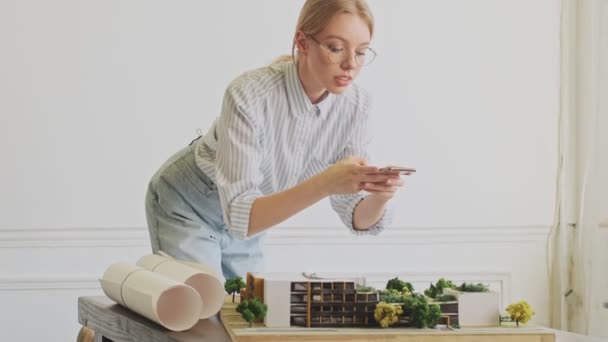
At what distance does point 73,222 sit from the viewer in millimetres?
3684

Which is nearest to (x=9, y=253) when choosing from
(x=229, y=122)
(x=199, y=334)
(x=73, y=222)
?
(x=73, y=222)

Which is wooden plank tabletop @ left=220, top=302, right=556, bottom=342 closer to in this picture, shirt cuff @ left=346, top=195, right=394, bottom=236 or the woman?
the woman

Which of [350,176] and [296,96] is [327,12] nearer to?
[296,96]

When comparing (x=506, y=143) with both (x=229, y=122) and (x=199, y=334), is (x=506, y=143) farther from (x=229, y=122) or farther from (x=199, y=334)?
(x=199, y=334)

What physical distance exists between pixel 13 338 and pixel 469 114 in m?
1.97

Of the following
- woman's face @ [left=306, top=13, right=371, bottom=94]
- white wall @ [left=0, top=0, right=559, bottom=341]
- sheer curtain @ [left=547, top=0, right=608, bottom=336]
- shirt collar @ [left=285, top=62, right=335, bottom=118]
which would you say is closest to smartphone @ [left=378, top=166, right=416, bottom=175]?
woman's face @ [left=306, top=13, right=371, bottom=94]

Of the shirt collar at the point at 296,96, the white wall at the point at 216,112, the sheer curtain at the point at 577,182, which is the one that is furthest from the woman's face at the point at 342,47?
the sheer curtain at the point at 577,182

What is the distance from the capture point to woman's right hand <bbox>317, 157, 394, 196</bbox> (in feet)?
5.51

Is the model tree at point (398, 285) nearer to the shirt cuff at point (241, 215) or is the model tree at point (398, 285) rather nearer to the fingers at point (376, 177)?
the fingers at point (376, 177)

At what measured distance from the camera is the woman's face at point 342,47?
73.1 inches

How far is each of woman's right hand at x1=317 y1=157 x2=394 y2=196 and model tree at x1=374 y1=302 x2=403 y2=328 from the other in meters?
0.32

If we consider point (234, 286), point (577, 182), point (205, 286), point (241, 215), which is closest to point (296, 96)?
point (241, 215)

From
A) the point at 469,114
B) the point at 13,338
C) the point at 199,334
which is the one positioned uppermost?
the point at 469,114

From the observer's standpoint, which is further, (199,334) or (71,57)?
(71,57)
